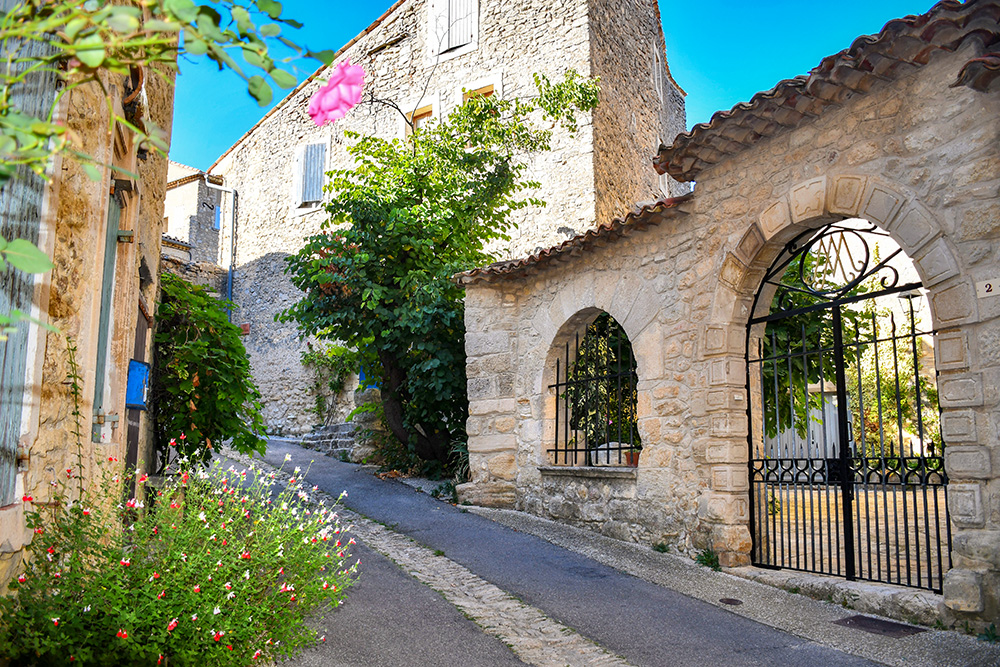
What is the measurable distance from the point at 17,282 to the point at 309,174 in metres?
15.0

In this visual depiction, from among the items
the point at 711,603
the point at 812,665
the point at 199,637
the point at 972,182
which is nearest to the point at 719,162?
the point at 972,182

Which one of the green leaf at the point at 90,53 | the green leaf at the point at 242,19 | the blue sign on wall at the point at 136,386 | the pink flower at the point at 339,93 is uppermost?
the green leaf at the point at 242,19

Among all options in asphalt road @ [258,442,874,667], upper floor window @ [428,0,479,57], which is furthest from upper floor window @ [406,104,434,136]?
asphalt road @ [258,442,874,667]

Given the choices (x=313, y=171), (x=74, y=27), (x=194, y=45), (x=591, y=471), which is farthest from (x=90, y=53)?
(x=313, y=171)

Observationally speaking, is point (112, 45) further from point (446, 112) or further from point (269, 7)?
point (446, 112)

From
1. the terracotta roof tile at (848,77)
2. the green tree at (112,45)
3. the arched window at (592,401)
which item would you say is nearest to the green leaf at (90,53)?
the green tree at (112,45)

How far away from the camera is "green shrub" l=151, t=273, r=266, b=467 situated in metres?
6.07

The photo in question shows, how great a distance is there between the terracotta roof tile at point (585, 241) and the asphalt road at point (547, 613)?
2700mm

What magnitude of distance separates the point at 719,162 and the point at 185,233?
17.4 meters

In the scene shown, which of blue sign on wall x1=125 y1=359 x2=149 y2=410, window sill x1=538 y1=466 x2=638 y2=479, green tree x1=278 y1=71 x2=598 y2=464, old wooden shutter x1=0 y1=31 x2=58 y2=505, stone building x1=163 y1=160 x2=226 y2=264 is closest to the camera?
old wooden shutter x1=0 y1=31 x2=58 y2=505

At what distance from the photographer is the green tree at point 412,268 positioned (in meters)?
9.16

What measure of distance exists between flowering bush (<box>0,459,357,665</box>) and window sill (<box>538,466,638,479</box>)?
12.4 feet

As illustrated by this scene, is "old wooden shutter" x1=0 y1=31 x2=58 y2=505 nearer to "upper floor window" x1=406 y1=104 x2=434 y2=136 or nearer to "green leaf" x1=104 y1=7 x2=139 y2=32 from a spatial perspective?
"green leaf" x1=104 y1=7 x2=139 y2=32

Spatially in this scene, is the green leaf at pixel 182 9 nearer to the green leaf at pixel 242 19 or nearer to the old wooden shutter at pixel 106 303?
the green leaf at pixel 242 19
